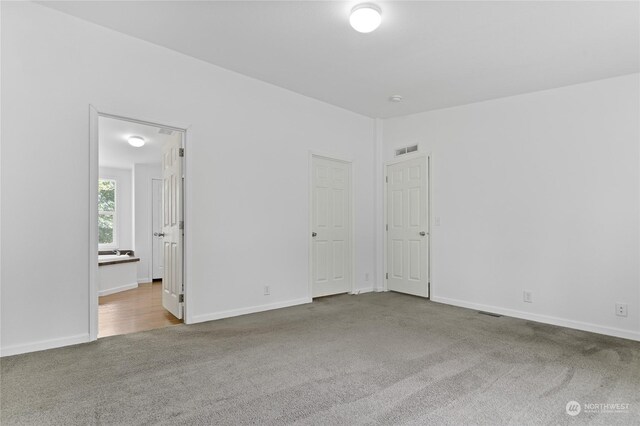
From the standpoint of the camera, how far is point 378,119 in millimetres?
5812

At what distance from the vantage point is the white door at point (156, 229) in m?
7.51

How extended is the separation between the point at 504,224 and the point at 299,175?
104 inches

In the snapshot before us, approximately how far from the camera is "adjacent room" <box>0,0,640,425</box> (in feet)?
7.91

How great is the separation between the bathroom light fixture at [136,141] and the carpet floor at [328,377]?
3.43m

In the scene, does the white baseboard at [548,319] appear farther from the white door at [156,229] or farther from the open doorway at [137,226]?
the white door at [156,229]

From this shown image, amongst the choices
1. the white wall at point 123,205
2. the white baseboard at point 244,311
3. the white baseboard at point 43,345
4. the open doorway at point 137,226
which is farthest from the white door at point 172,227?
the white wall at point 123,205

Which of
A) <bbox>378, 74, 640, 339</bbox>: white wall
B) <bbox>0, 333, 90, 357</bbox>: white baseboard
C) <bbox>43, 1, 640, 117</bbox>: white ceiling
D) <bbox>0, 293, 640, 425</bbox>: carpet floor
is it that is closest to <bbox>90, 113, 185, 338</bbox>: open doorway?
<bbox>0, 333, 90, 357</bbox>: white baseboard

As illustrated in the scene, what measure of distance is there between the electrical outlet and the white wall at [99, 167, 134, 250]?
26.7ft

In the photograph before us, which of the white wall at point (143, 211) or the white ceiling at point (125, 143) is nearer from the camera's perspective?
the white ceiling at point (125, 143)

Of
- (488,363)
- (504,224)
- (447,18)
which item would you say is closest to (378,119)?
(504,224)

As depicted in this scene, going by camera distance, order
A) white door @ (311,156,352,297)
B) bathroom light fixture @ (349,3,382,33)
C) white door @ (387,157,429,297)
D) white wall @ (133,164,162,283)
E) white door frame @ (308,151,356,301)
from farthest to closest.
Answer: white wall @ (133,164,162,283) < white door @ (387,157,429,297) < white door @ (311,156,352,297) < white door frame @ (308,151,356,301) < bathroom light fixture @ (349,3,382,33)

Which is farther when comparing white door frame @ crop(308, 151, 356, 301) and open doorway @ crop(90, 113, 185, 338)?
white door frame @ crop(308, 151, 356, 301)

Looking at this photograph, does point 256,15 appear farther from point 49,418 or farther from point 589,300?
point 589,300

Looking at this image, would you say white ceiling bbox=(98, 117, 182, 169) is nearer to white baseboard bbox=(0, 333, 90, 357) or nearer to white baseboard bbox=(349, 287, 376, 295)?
white baseboard bbox=(0, 333, 90, 357)
